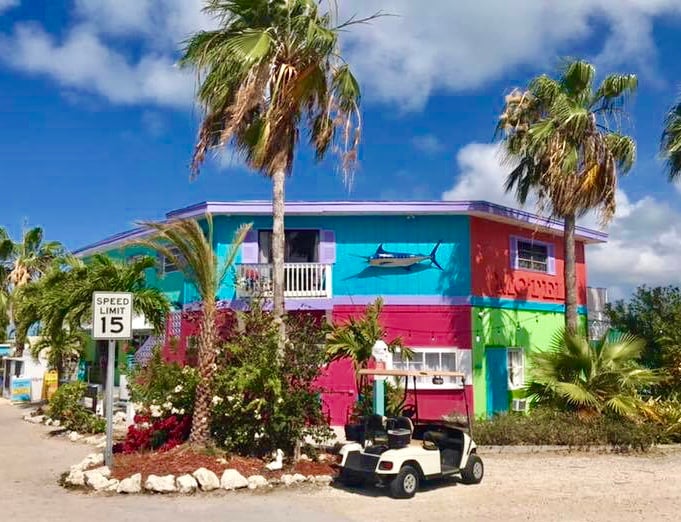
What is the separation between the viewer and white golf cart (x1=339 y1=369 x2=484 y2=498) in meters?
10.1

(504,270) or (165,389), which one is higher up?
(504,270)

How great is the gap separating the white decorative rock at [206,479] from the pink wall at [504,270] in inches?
442

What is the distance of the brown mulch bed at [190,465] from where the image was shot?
1088cm

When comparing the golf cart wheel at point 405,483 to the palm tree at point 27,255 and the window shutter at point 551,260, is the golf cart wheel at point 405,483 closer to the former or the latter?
the window shutter at point 551,260

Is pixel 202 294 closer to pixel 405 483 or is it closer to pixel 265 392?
pixel 265 392

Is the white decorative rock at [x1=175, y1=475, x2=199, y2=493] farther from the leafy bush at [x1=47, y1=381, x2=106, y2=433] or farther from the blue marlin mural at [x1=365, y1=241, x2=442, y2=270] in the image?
the blue marlin mural at [x1=365, y1=241, x2=442, y2=270]

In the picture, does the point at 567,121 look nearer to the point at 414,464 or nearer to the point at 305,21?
the point at 305,21

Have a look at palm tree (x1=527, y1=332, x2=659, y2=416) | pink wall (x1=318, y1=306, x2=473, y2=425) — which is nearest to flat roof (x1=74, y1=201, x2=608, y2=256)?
pink wall (x1=318, y1=306, x2=473, y2=425)

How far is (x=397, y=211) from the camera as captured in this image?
19.7 metres

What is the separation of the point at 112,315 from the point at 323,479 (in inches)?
165

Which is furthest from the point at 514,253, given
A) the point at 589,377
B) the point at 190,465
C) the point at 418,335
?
the point at 190,465

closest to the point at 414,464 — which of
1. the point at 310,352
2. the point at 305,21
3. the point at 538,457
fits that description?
the point at 310,352

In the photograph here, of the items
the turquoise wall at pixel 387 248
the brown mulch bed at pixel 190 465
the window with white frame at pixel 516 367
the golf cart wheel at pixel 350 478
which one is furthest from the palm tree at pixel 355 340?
the window with white frame at pixel 516 367

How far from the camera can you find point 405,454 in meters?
10.1
